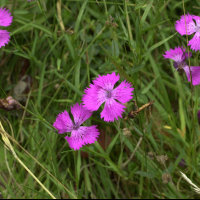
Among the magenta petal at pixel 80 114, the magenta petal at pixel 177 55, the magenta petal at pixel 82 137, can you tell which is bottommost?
the magenta petal at pixel 82 137

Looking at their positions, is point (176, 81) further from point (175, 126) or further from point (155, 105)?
point (175, 126)

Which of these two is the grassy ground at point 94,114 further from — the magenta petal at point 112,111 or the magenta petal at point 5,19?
the magenta petal at point 112,111

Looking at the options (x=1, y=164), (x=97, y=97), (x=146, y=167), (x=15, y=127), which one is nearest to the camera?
(x=97, y=97)

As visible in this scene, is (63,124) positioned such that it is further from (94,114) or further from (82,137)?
(94,114)

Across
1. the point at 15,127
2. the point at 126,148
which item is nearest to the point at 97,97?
the point at 126,148

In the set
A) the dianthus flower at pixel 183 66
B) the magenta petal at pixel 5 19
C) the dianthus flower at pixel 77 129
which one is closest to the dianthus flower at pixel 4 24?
the magenta petal at pixel 5 19

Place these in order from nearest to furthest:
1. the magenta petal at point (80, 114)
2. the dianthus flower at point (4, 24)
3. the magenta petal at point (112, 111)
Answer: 1. the magenta petal at point (112, 111)
2. the magenta petal at point (80, 114)
3. the dianthus flower at point (4, 24)

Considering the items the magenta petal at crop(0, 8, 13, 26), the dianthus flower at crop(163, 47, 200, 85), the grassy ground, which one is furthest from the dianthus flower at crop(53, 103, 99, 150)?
the magenta petal at crop(0, 8, 13, 26)

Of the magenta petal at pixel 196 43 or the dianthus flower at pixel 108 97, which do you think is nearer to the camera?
the dianthus flower at pixel 108 97
